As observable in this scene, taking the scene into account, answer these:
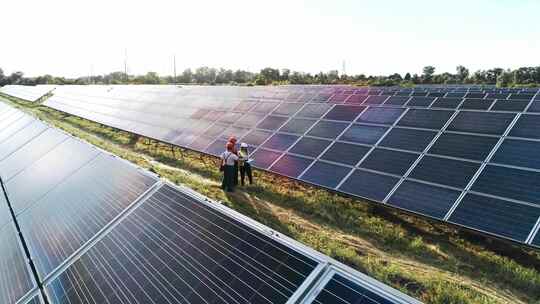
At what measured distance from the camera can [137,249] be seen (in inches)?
199

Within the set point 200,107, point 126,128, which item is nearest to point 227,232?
point 200,107

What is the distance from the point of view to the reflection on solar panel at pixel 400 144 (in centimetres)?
892

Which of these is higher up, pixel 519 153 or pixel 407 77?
pixel 407 77

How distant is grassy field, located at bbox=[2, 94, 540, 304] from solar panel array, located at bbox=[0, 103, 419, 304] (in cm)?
428

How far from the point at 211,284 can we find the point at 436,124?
9864 millimetres

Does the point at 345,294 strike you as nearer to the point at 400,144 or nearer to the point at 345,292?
the point at 345,292

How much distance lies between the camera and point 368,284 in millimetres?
3336

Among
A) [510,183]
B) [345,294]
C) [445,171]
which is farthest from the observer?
[445,171]

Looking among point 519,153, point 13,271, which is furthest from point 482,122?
point 13,271

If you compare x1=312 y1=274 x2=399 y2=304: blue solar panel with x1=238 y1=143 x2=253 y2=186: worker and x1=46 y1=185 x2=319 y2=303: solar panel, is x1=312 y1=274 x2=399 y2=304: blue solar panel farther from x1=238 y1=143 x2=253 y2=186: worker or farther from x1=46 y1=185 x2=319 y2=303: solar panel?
x1=238 y1=143 x2=253 y2=186: worker

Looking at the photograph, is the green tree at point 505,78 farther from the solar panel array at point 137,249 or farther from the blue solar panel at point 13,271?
the blue solar panel at point 13,271

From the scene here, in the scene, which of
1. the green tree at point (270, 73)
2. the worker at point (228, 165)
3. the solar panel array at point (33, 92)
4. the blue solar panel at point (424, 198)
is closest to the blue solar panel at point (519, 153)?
the blue solar panel at point (424, 198)

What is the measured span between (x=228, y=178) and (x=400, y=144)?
5.91 m

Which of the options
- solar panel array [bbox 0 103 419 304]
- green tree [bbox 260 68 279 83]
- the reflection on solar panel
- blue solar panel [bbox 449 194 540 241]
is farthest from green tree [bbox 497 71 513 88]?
solar panel array [bbox 0 103 419 304]
